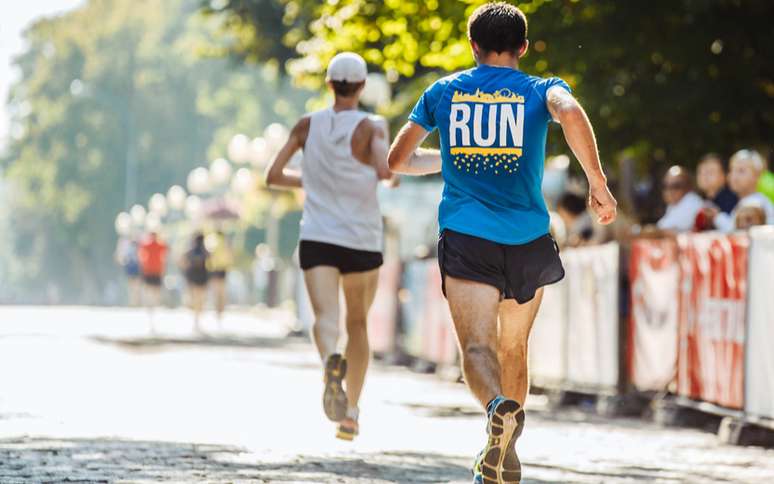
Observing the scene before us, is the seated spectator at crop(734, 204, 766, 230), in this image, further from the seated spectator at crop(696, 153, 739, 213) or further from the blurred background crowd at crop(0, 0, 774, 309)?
the seated spectator at crop(696, 153, 739, 213)

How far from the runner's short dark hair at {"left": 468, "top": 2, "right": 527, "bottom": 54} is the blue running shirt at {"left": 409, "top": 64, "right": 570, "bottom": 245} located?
0.09 metres

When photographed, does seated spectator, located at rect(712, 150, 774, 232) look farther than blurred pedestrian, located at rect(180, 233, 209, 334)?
No

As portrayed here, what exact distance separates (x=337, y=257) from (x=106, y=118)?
7626 centimetres

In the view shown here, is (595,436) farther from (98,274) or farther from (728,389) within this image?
(98,274)

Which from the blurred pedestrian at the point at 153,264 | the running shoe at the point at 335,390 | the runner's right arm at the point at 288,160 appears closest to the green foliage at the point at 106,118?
the blurred pedestrian at the point at 153,264

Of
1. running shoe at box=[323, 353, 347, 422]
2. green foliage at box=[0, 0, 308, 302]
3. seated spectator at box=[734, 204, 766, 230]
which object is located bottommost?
running shoe at box=[323, 353, 347, 422]

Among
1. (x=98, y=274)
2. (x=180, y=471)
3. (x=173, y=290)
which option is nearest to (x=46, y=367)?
(x=180, y=471)

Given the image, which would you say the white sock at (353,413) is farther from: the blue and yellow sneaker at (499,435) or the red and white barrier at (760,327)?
the blue and yellow sneaker at (499,435)

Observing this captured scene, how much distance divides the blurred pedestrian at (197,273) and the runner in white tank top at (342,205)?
20.5 metres

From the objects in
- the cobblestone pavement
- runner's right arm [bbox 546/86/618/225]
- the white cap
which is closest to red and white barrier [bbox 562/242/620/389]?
the cobblestone pavement

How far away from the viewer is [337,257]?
9844 millimetres

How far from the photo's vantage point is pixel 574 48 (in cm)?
1758

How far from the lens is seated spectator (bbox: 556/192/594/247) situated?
53.6 feet

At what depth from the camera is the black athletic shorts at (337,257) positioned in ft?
32.3
